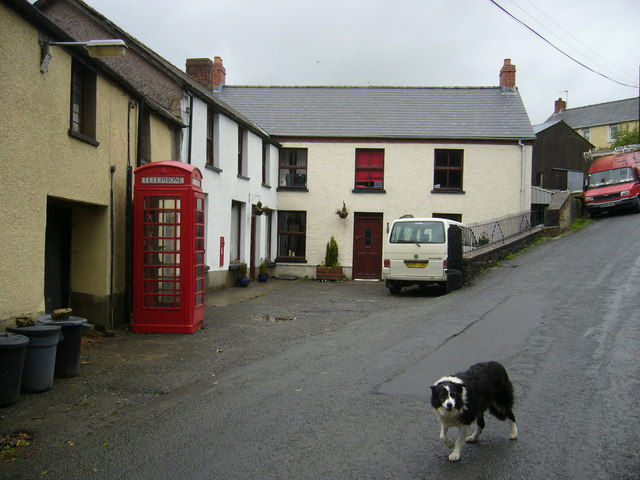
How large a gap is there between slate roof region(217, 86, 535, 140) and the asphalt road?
45.2 ft

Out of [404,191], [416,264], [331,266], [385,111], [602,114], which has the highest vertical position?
[602,114]

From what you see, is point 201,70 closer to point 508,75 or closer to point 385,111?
point 385,111

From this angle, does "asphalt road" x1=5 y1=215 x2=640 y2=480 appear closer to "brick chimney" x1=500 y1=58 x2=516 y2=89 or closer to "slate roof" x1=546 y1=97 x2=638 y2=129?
"brick chimney" x1=500 y1=58 x2=516 y2=89

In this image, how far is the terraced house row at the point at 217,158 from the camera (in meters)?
8.05

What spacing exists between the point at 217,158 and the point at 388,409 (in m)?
12.4

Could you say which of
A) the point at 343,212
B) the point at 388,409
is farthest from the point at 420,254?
the point at 388,409

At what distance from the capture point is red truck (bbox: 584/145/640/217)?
1042 inches

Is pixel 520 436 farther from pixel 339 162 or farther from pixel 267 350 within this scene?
pixel 339 162

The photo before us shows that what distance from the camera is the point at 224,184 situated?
58.2 feet

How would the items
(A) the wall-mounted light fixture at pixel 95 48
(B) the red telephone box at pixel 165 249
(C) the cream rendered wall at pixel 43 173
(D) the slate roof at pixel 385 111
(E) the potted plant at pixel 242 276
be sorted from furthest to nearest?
(D) the slate roof at pixel 385 111 < (E) the potted plant at pixel 242 276 < (B) the red telephone box at pixel 165 249 < (A) the wall-mounted light fixture at pixel 95 48 < (C) the cream rendered wall at pixel 43 173

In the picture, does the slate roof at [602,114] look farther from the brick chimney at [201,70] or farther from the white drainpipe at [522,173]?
the brick chimney at [201,70]

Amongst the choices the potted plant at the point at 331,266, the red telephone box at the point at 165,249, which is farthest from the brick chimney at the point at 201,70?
the red telephone box at the point at 165,249

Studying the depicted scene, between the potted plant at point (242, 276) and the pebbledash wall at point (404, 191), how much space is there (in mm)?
5103

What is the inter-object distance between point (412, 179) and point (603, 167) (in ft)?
33.8
